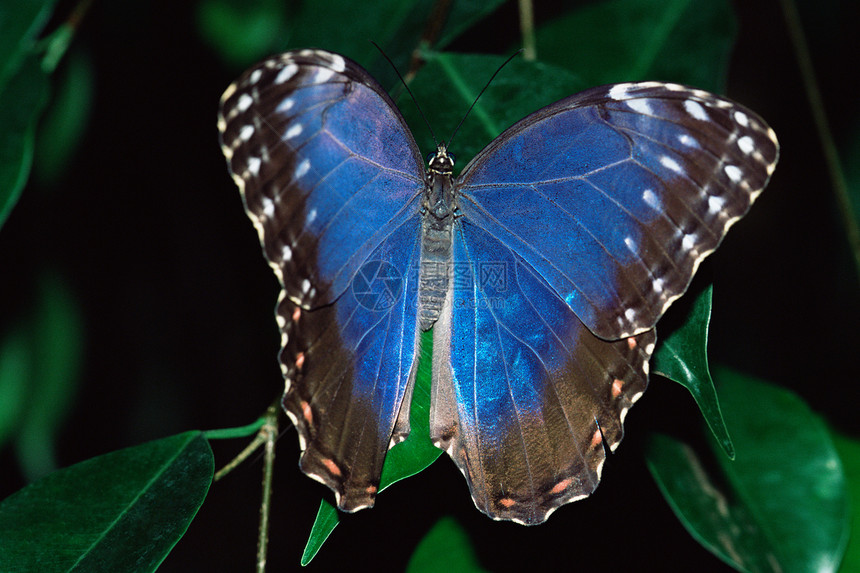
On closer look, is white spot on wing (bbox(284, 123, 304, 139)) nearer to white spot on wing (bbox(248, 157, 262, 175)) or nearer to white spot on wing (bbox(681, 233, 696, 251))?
white spot on wing (bbox(248, 157, 262, 175))

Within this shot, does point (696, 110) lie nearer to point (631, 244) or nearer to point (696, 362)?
point (631, 244)

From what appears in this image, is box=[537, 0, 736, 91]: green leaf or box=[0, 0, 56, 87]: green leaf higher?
box=[0, 0, 56, 87]: green leaf

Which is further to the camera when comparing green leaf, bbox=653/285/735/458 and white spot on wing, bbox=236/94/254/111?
white spot on wing, bbox=236/94/254/111

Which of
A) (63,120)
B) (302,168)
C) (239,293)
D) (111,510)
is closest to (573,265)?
(302,168)

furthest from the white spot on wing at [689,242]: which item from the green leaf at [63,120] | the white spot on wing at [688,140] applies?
the green leaf at [63,120]

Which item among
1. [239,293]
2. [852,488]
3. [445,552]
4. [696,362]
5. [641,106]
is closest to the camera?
[696,362]

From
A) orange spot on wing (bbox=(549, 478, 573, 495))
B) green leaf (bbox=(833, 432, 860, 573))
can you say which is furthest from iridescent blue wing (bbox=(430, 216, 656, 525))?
green leaf (bbox=(833, 432, 860, 573))
